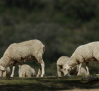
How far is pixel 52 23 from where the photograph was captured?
6812cm

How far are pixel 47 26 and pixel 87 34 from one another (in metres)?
11.0

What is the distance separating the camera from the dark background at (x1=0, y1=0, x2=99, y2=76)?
198 feet

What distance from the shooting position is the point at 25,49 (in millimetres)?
16328

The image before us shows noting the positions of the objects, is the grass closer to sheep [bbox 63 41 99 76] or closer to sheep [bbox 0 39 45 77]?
sheep [bbox 63 41 99 76]

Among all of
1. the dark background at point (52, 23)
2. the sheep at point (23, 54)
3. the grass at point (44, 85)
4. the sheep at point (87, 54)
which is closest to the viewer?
the grass at point (44, 85)

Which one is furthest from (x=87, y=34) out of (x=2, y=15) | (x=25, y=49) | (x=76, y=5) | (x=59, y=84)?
(x=59, y=84)

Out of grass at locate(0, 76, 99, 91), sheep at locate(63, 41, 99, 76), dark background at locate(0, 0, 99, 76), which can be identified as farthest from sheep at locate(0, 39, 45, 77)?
dark background at locate(0, 0, 99, 76)

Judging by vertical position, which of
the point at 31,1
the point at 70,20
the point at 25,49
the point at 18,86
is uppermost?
the point at 31,1

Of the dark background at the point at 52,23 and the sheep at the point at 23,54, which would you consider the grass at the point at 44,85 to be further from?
the dark background at the point at 52,23

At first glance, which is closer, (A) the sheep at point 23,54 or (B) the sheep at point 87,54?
(B) the sheep at point 87,54

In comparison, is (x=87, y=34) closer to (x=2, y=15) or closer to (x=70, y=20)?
(x=70, y=20)

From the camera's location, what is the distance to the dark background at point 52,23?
60.3m

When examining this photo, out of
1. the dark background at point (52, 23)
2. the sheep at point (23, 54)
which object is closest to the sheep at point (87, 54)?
the sheep at point (23, 54)

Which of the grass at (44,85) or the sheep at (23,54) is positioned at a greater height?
the sheep at (23,54)
